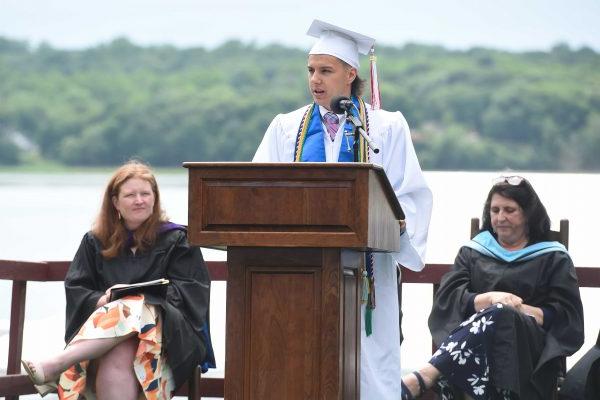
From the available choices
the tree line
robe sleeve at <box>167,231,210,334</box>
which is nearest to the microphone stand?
robe sleeve at <box>167,231,210,334</box>

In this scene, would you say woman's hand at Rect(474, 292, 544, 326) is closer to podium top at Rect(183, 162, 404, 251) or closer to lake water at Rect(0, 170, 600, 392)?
lake water at Rect(0, 170, 600, 392)

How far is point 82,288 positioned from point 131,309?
36cm

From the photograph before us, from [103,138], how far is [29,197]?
16460 mm

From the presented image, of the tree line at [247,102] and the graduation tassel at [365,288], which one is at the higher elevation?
the tree line at [247,102]

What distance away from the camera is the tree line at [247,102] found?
26703 mm

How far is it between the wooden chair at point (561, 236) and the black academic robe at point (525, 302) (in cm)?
9

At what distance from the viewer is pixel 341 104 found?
3756 mm

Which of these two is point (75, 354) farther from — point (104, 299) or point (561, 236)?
A: point (561, 236)

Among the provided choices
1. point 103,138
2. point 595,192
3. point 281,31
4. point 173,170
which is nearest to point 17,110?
point 103,138

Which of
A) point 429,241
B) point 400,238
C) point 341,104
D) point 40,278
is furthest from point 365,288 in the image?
point 429,241

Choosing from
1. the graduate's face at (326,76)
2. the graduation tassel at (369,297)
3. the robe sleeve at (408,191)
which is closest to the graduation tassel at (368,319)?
→ the graduation tassel at (369,297)

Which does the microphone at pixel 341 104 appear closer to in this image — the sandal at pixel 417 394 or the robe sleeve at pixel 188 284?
the robe sleeve at pixel 188 284

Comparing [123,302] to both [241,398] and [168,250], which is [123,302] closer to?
[168,250]

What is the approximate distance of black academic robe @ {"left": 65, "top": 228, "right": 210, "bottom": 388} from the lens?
4.42m
